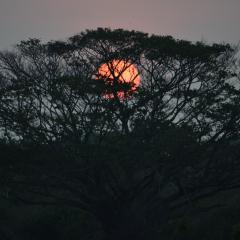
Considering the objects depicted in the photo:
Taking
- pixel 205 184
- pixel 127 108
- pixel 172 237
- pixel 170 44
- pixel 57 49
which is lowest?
pixel 172 237

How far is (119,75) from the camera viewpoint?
69.1 feet

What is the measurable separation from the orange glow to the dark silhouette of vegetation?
0.34 ft

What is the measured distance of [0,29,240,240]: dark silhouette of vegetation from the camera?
68.6 ft

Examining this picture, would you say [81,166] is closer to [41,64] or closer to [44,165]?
[44,165]

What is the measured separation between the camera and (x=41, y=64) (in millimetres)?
22234

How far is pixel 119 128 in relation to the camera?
2144 cm

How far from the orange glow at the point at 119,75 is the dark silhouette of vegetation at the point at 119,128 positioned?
4.1 inches

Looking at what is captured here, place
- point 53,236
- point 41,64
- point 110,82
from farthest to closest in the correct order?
point 53,236, point 41,64, point 110,82

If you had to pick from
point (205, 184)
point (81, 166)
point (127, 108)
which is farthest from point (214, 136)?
point (81, 166)

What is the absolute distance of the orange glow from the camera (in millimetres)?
20859

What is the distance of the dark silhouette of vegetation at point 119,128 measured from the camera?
2091 centimetres

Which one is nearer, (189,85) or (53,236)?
(189,85)

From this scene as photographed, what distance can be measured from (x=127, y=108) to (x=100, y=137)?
4.61ft

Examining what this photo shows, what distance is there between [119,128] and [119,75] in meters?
1.80
